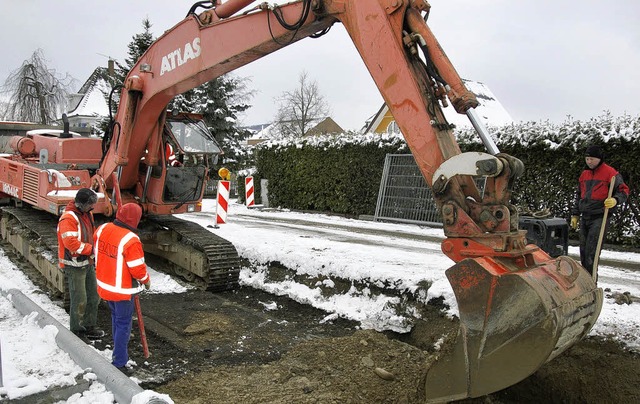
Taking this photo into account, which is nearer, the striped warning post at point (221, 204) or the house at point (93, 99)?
the striped warning post at point (221, 204)

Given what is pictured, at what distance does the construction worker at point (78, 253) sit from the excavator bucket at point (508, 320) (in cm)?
378

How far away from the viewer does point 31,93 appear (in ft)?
87.8

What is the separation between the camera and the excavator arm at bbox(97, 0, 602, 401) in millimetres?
3074

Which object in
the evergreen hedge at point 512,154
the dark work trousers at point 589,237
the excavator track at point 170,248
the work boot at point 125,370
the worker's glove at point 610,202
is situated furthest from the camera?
the evergreen hedge at point 512,154

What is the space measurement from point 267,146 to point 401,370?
13748mm

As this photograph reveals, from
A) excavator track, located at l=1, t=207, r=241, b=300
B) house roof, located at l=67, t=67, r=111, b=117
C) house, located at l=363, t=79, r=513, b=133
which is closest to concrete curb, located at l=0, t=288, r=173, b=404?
excavator track, located at l=1, t=207, r=241, b=300

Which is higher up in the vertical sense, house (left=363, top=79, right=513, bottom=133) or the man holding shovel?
house (left=363, top=79, right=513, bottom=133)

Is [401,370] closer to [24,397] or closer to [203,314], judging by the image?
[203,314]

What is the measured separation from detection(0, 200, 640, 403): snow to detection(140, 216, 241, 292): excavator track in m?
0.32

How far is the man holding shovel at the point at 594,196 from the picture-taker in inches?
235

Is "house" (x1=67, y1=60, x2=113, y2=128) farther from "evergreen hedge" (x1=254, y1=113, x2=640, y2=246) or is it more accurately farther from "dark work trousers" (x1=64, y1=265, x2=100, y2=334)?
"dark work trousers" (x1=64, y1=265, x2=100, y2=334)

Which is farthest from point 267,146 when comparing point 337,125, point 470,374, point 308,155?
point 337,125

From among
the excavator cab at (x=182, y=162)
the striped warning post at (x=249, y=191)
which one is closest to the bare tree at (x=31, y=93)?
the striped warning post at (x=249, y=191)

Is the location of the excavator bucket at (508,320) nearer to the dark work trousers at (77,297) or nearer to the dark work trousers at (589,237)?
the dark work trousers at (589,237)
